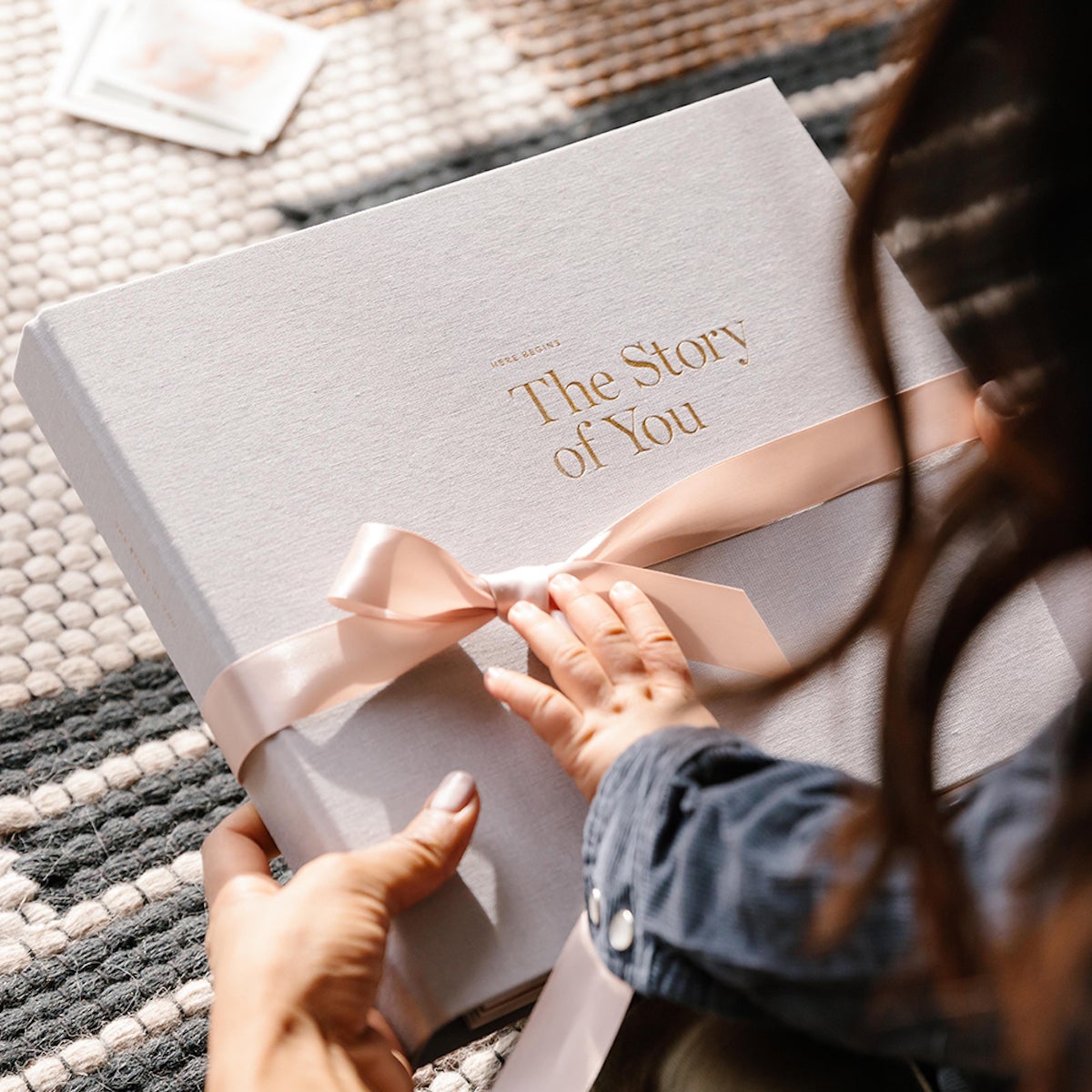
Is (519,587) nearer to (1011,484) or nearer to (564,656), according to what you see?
(564,656)

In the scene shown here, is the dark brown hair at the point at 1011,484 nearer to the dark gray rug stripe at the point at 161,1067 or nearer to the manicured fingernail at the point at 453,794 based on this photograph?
the manicured fingernail at the point at 453,794

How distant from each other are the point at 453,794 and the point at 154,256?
598 millimetres

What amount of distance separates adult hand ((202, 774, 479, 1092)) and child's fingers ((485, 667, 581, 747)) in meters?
0.04

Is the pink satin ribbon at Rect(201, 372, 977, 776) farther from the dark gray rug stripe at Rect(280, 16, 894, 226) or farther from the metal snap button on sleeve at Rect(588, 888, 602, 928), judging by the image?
the dark gray rug stripe at Rect(280, 16, 894, 226)

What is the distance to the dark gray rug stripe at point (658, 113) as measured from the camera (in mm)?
948

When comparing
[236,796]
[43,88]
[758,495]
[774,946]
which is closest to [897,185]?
[758,495]

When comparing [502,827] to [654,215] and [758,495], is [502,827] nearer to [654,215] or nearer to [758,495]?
[758,495]

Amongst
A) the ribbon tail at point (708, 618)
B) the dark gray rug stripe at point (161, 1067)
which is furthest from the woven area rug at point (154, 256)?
the ribbon tail at point (708, 618)

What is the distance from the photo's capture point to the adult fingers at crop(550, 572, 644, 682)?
505mm

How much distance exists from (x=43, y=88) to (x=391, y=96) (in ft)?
0.93

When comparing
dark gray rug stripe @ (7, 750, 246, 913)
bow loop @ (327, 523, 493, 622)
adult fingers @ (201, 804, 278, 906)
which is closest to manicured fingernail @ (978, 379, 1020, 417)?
bow loop @ (327, 523, 493, 622)

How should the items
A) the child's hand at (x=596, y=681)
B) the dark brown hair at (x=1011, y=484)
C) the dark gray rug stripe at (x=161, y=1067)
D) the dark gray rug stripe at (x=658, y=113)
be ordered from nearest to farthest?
1. the dark brown hair at (x=1011, y=484)
2. the child's hand at (x=596, y=681)
3. the dark gray rug stripe at (x=161, y=1067)
4. the dark gray rug stripe at (x=658, y=113)

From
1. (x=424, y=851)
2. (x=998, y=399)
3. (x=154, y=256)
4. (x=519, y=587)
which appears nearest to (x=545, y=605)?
(x=519, y=587)

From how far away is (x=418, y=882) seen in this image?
453 mm
